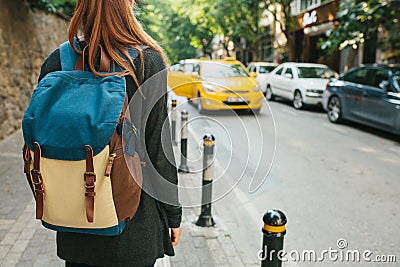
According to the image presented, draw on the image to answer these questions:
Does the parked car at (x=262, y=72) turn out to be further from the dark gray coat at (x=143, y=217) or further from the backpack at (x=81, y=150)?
the backpack at (x=81, y=150)

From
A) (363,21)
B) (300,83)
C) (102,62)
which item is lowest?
(300,83)

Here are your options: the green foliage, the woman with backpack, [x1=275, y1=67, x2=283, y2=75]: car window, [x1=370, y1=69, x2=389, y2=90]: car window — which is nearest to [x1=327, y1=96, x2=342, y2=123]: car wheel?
[x1=370, y1=69, x2=389, y2=90]: car window

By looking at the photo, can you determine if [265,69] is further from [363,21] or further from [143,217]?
[143,217]

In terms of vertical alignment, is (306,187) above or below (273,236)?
below

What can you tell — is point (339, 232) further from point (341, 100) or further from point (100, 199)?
point (341, 100)

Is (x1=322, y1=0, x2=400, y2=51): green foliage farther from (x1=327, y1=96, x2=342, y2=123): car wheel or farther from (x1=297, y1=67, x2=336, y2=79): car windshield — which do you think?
(x1=327, y1=96, x2=342, y2=123): car wheel

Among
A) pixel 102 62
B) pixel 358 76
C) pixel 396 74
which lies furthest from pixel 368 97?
pixel 102 62

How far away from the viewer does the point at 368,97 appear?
9930 mm

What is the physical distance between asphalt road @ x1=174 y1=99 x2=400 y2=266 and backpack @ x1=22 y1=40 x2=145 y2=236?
56.8 inches

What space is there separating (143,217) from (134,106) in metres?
0.47

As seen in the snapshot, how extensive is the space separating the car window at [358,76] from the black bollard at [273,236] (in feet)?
29.4

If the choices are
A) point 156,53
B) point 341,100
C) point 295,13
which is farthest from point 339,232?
point 295,13

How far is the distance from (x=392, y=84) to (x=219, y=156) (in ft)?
15.5

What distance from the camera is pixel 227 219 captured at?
4.71 m
